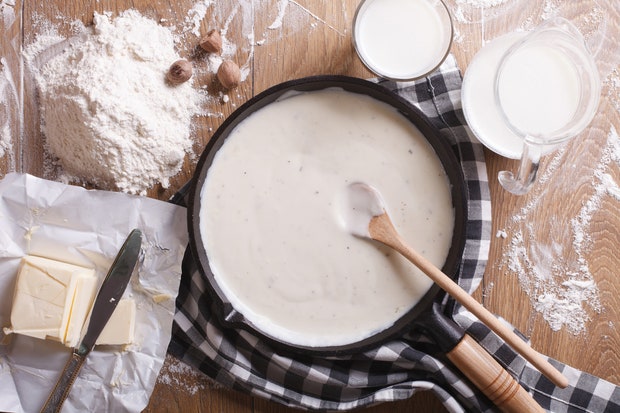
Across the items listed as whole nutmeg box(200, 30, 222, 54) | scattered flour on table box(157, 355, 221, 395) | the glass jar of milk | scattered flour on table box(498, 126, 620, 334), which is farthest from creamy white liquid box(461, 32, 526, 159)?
scattered flour on table box(157, 355, 221, 395)

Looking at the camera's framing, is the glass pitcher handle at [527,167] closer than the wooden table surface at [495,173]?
Yes

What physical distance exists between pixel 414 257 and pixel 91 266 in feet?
2.01

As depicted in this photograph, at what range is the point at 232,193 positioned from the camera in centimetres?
122

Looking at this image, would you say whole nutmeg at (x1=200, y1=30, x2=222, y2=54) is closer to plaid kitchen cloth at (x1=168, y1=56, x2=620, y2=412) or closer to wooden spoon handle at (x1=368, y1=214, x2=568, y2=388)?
plaid kitchen cloth at (x1=168, y1=56, x2=620, y2=412)

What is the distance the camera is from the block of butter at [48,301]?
119cm

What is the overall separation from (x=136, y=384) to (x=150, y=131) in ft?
1.58

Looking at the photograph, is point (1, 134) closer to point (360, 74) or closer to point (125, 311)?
point (125, 311)

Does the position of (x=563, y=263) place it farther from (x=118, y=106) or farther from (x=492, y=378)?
(x=118, y=106)

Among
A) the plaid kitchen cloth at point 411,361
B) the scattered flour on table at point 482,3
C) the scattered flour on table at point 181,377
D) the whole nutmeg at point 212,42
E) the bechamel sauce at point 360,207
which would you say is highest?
the scattered flour on table at point 482,3

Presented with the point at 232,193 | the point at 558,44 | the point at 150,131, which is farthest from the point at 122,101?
the point at 558,44

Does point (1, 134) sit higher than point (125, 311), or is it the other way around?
point (1, 134)

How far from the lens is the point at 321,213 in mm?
1196

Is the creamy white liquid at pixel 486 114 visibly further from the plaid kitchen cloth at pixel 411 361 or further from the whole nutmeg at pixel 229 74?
the whole nutmeg at pixel 229 74

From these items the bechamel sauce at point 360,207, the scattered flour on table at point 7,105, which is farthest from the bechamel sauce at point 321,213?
the scattered flour on table at point 7,105
